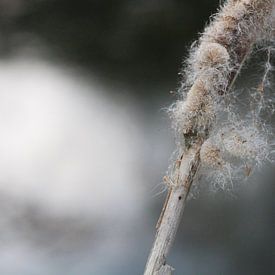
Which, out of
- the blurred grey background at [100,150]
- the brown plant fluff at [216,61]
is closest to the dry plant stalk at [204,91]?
the brown plant fluff at [216,61]

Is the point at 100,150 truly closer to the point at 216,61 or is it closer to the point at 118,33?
the point at 118,33

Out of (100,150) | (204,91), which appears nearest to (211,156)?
(204,91)

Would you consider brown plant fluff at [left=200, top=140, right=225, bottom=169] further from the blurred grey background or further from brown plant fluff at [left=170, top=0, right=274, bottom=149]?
the blurred grey background

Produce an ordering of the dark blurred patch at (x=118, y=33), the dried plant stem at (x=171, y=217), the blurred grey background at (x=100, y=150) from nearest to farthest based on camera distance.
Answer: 1. the dried plant stem at (x=171, y=217)
2. the blurred grey background at (x=100, y=150)
3. the dark blurred patch at (x=118, y=33)

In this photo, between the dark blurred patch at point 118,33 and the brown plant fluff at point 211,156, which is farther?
the dark blurred patch at point 118,33

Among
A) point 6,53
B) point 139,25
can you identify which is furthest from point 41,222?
point 139,25

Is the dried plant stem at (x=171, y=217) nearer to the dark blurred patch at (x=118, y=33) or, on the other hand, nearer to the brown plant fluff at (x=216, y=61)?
the brown plant fluff at (x=216, y=61)

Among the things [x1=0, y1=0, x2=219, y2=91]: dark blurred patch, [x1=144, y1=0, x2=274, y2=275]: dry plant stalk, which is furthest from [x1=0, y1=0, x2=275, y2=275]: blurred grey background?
[x1=144, y1=0, x2=274, y2=275]: dry plant stalk

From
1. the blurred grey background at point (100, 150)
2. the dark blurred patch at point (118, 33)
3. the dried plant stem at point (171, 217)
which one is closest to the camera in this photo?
the dried plant stem at point (171, 217)
